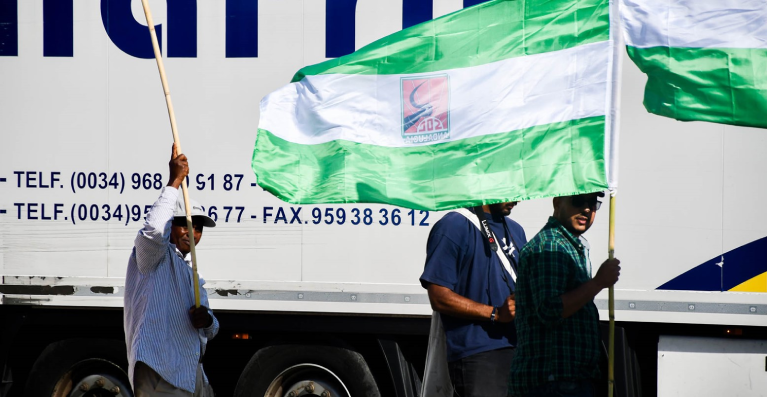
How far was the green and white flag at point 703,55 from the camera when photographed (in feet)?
11.7

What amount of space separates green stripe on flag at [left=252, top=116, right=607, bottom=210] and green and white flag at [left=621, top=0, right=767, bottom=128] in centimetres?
33

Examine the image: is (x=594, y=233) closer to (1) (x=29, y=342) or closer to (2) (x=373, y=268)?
(2) (x=373, y=268)

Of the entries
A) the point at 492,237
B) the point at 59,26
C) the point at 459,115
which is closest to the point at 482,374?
the point at 492,237

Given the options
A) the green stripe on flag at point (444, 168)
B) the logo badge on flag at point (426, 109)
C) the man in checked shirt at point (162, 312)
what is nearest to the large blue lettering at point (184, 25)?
the man in checked shirt at point (162, 312)

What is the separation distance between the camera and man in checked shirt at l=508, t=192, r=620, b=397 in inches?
148

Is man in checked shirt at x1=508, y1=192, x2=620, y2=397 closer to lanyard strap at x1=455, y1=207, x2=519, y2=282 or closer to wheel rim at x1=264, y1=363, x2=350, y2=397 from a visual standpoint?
lanyard strap at x1=455, y1=207, x2=519, y2=282

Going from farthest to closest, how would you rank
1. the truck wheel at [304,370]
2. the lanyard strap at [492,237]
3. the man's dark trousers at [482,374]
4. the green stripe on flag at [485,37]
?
the truck wheel at [304,370]
the lanyard strap at [492,237]
the man's dark trousers at [482,374]
the green stripe on flag at [485,37]

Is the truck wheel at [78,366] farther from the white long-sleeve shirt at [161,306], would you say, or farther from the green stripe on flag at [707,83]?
the green stripe on flag at [707,83]

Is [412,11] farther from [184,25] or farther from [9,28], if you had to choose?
[9,28]

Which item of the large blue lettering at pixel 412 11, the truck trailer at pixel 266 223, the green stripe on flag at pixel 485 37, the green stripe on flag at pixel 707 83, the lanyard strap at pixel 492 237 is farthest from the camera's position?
the large blue lettering at pixel 412 11

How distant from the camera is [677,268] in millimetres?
5562

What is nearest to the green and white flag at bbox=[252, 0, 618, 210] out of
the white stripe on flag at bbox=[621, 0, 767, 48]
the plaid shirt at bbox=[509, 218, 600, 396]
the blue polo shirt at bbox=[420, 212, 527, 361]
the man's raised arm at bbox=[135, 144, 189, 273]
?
the white stripe on flag at bbox=[621, 0, 767, 48]

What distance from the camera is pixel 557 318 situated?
3.76 metres

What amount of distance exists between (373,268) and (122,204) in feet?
5.61
